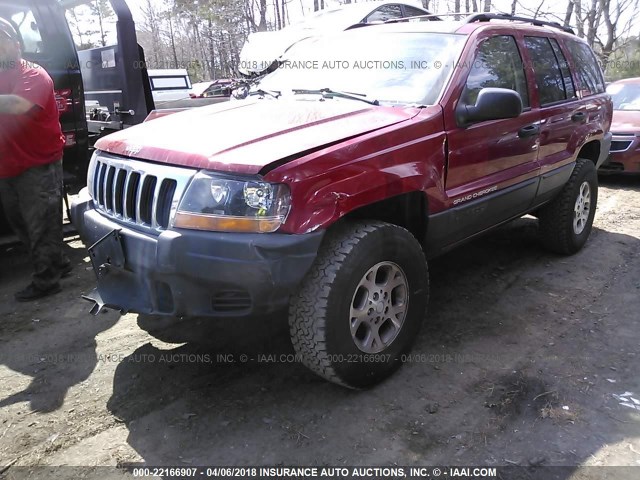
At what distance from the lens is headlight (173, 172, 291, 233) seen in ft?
7.58

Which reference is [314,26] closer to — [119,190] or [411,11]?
[411,11]

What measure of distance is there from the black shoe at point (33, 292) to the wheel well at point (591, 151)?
486 centimetres

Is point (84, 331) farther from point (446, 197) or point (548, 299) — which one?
point (548, 299)

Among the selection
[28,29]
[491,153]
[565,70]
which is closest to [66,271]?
[28,29]

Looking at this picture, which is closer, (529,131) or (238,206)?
(238,206)

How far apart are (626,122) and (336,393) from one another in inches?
296

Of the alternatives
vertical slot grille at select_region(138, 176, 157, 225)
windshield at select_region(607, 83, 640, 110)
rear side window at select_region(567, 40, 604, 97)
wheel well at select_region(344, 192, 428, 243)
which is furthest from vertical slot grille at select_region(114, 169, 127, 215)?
windshield at select_region(607, 83, 640, 110)

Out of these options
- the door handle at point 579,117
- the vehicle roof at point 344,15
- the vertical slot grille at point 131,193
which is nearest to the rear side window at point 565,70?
the door handle at point 579,117

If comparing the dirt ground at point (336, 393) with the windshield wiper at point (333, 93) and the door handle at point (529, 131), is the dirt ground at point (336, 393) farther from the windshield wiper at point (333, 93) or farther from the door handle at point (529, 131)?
the windshield wiper at point (333, 93)

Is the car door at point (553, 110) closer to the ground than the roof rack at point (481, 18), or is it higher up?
closer to the ground

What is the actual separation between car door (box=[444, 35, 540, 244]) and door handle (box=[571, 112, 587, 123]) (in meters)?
0.76

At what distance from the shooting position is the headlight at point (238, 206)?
2311 millimetres

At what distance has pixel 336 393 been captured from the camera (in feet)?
9.28

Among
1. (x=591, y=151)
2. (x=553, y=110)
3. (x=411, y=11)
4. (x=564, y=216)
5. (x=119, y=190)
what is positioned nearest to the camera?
(x=119, y=190)
